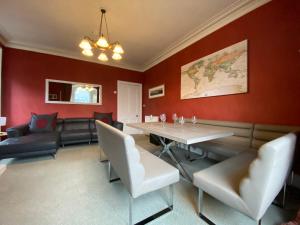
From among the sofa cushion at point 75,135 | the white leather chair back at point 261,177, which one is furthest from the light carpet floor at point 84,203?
the sofa cushion at point 75,135

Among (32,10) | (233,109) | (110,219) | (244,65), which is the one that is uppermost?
(32,10)

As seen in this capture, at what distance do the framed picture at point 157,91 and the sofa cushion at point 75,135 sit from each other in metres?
2.56

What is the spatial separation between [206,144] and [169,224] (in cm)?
150

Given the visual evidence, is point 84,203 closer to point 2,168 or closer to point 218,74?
point 2,168

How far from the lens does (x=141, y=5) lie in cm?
233

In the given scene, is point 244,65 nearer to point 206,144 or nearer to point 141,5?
point 206,144

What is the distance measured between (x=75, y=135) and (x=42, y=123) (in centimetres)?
88

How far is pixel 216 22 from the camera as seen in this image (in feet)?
8.95

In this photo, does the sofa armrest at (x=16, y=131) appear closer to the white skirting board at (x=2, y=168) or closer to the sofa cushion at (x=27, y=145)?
the sofa cushion at (x=27, y=145)

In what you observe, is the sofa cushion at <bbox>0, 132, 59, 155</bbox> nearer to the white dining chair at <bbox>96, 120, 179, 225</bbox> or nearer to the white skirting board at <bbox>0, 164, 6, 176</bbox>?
the white skirting board at <bbox>0, 164, 6, 176</bbox>

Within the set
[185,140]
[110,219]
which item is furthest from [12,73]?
[185,140]

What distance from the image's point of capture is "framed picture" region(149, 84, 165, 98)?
453 cm

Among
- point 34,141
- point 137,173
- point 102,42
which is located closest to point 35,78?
point 34,141

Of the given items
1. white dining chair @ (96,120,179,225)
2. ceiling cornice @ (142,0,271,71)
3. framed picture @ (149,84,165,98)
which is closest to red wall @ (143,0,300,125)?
ceiling cornice @ (142,0,271,71)
